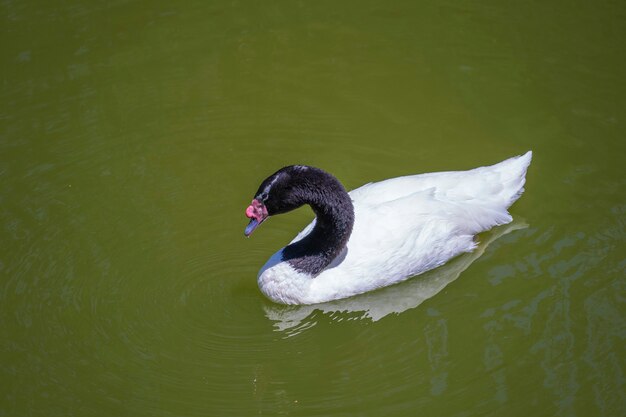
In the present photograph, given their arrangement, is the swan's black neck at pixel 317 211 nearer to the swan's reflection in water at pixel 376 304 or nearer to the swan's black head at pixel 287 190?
the swan's black head at pixel 287 190

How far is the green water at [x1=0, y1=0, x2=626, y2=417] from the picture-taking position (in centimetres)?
653

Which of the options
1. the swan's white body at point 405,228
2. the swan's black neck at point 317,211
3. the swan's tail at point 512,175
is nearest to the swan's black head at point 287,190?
the swan's black neck at point 317,211

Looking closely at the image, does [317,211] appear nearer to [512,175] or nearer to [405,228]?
[405,228]

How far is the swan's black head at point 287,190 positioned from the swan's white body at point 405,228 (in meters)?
0.53

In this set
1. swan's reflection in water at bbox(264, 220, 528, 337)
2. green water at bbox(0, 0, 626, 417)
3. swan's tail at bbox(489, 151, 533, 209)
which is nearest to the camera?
green water at bbox(0, 0, 626, 417)

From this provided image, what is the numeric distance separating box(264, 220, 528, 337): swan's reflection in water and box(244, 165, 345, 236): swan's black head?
2.58 feet

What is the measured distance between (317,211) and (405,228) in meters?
0.79

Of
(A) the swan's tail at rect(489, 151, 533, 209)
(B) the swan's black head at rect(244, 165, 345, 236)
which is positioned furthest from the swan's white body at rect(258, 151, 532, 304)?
(B) the swan's black head at rect(244, 165, 345, 236)

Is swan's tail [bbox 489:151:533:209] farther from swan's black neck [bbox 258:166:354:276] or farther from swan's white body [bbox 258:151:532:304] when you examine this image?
swan's black neck [bbox 258:166:354:276]

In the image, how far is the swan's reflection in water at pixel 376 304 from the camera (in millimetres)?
7156

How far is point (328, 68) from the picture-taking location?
33.0ft

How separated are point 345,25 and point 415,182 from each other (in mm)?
3452

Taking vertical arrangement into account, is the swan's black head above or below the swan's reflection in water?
above

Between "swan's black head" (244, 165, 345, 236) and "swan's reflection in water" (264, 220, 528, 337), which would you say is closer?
"swan's black head" (244, 165, 345, 236)
